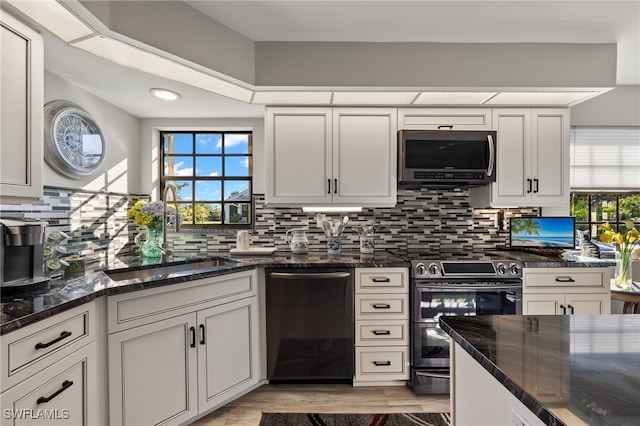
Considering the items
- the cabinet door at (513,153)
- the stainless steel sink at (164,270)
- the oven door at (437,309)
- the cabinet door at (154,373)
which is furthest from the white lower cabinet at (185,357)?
the cabinet door at (513,153)

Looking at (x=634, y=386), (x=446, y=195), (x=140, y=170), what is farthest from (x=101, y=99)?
(x=634, y=386)

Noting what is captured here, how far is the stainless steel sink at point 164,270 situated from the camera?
2.03 meters

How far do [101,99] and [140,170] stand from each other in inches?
27.5

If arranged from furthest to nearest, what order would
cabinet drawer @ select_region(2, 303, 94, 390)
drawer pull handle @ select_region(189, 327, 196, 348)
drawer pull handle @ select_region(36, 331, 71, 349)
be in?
1. drawer pull handle @ select_region(189, 327, 196, 348)
2. drawer pull handle @ select_region(36, 331, 71, 349)
3. cabinet drawer @ select_region(2, 303, 94, 390)

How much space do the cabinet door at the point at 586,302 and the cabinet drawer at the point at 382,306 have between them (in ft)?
3.94

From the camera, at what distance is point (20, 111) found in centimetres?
140

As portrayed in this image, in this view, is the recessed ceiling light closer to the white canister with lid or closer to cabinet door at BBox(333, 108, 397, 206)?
cabinet door at BBox(333, 108, 397, 206)

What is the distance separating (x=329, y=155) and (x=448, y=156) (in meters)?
0.93

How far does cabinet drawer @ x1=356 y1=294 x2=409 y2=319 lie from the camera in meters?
2.34

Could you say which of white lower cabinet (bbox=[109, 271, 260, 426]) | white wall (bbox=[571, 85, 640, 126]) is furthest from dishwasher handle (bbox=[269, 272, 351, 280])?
white wall (bbox=[571, 85, 640, 126])

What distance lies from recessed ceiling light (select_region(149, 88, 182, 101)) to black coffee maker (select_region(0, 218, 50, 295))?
1.33m

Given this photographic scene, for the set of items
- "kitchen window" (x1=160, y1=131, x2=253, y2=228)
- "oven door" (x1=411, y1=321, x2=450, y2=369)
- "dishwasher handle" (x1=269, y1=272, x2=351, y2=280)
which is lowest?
"oven door" (x1=411, y1=321, x2=450, y2=369)

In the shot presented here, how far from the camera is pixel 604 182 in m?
3.00

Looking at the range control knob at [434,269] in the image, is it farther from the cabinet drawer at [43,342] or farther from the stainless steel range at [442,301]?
the cabinet drawer at [43,342]
